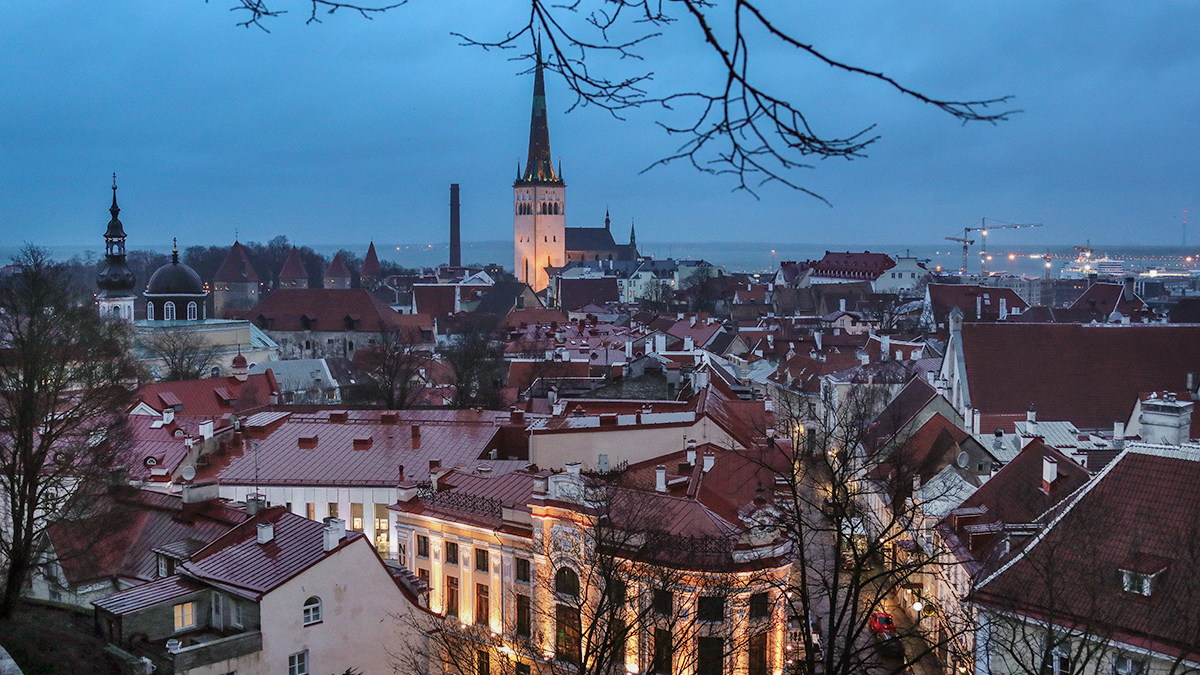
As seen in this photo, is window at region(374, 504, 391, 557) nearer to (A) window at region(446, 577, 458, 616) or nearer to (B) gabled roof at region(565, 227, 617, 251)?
(A) window at region(446, 577, 458, 616)

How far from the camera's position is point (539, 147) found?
13725cm

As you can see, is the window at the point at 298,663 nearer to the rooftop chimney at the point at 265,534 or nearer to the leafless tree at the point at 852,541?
the rooftop chimney at the point at 265,534

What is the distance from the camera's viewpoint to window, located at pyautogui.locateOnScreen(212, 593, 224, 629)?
66.4 ft

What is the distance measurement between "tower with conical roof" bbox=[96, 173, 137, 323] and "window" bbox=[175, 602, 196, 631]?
45.8 metres

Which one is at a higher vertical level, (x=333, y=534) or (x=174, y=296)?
(x=174, y=296)

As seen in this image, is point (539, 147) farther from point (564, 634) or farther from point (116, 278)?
point (564, 634)

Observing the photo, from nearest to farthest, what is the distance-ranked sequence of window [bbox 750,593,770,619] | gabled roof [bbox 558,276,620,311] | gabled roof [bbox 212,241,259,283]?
1. window [bbox 750,593,770,619]
2. gabled roof [bbox 212,241,259,283]
3. gabled roof [bbox 558,276,620,311]

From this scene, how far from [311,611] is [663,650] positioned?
6.12 m

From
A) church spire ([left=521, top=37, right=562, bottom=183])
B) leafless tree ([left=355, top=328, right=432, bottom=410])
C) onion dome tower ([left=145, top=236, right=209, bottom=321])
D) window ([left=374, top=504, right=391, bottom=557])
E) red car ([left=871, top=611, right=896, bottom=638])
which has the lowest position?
red car ([left=871, top=611, right=896, bottom=638])

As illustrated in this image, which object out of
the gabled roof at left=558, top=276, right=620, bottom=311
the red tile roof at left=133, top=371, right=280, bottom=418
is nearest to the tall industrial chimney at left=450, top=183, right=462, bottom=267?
the gabled roof at left=558, top=276, right=620, bottom=311

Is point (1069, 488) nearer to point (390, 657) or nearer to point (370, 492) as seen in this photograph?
point (390, 657)

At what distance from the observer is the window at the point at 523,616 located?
75.8 feet

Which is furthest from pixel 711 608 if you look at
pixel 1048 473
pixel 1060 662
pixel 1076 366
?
pixel 1076 366

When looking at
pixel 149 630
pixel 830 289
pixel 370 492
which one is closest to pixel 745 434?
pixel 370 492
